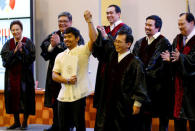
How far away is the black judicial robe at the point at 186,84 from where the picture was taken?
3.52 m

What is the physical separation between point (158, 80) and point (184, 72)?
0.35m

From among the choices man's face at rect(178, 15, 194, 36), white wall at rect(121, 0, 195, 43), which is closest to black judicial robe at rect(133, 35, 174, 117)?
man's face at rect(178, 15, 194, 36)

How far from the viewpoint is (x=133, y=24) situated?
17.0 ft

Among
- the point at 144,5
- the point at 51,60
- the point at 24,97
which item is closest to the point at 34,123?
the point at 24,97

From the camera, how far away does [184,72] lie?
3516 mm

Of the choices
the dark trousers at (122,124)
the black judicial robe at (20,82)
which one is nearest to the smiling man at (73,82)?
the dark trousers at (122,124)

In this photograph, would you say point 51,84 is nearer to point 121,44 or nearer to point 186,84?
point 121,44

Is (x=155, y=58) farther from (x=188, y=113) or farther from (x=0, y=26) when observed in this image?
(x=0, y=26)

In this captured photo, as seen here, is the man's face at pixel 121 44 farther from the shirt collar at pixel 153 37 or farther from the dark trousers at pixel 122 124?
the shirt collar at pixel 153 37

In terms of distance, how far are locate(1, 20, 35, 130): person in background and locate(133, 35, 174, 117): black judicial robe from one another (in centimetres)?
167

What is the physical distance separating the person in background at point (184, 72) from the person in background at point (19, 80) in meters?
1.98

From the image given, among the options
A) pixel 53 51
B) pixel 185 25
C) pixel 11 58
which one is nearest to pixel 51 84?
pixel 53 51

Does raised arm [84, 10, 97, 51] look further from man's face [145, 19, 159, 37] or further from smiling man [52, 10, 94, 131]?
man's face [145, 19, 159, 37]

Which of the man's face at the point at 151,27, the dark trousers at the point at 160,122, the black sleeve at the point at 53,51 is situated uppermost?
the man's face at the point at 151,27
